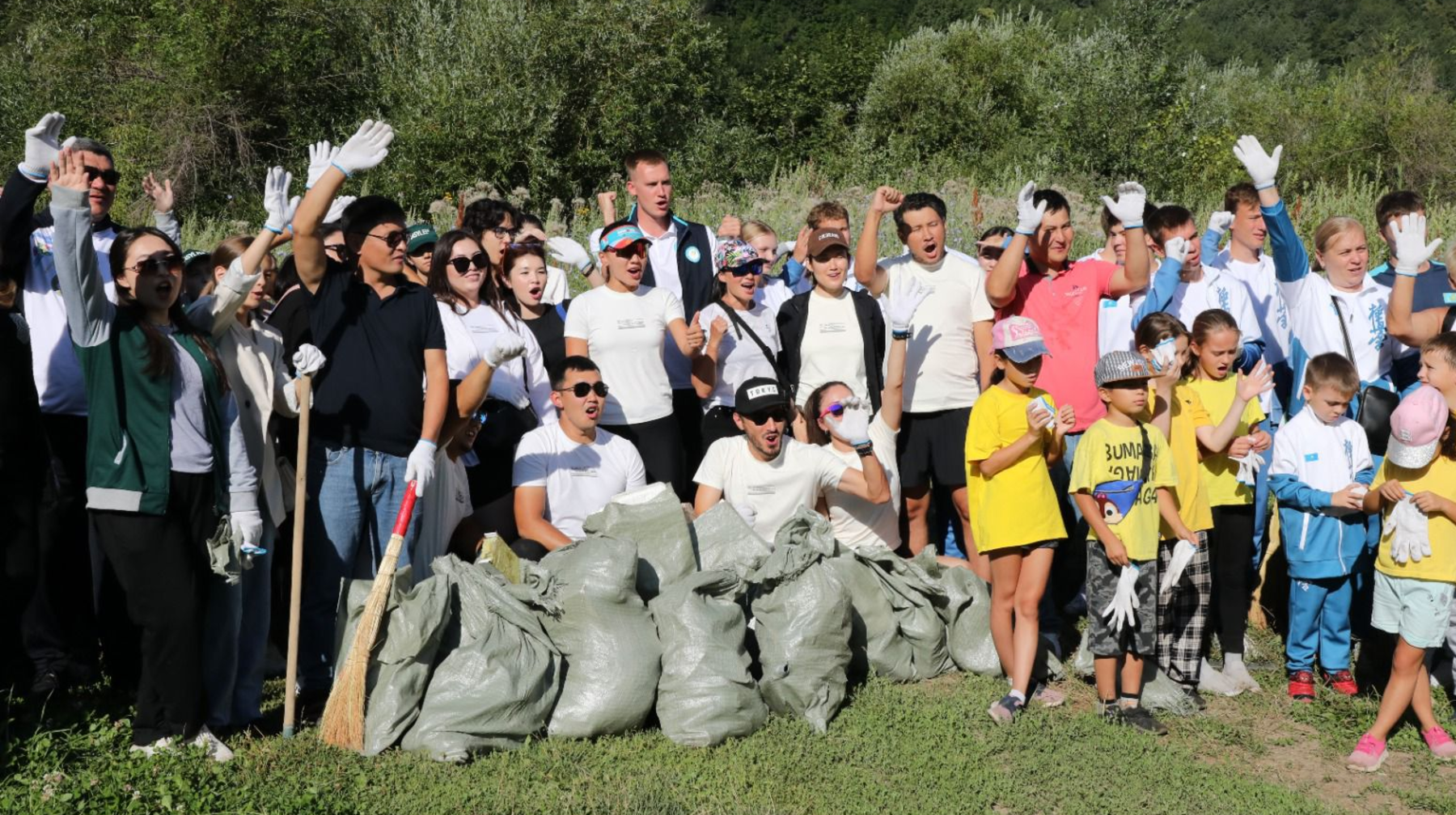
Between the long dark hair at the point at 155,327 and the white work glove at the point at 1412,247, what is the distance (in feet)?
16.9

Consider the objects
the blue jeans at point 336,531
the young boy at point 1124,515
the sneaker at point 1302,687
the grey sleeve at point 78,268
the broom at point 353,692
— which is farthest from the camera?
the sneaker at point 1302,687

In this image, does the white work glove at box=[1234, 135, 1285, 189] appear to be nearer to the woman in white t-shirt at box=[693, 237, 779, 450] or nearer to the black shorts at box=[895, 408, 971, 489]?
the black shorts at box=[895, 408, 971, 489]

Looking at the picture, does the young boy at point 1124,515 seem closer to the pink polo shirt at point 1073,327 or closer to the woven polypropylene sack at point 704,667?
the pink polo shirt at point 1073,327

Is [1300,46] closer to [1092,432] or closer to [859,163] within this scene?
[859,163]

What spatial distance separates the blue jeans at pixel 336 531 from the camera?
205 inches

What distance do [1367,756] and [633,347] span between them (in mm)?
3628

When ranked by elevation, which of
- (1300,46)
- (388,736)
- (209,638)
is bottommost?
(388,736)

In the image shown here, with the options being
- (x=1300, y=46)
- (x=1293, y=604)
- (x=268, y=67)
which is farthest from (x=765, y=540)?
(x=1300, y=46)

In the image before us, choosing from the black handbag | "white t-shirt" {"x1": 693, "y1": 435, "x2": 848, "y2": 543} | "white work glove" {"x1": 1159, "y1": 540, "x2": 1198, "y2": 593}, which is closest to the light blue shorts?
"white work glove" {"x1": 1159, "y1": 540, "x2": 1198, "y2": 593}

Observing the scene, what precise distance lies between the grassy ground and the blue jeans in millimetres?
289

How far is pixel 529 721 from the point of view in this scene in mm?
4871

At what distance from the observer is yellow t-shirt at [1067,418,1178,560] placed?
532 centimetres

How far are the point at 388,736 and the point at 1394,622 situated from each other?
3997 millimetres

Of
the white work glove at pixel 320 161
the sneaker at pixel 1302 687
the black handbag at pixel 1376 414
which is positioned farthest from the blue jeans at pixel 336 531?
the black handbag at pixel 1376 414
